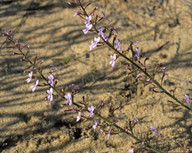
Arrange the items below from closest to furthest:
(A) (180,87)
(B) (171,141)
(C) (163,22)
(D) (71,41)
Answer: (B) (171,141)
(A) (180,87)
(D) (71,41)
(C) (163,22)

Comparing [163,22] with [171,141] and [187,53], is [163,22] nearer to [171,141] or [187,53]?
[187,53]

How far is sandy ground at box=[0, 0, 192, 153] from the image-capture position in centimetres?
275

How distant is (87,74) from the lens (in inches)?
137

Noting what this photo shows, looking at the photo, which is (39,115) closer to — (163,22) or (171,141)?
(171,141)

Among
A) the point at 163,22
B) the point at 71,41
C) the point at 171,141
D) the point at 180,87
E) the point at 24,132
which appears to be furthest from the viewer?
the point at 163,22

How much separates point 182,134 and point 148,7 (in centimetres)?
255

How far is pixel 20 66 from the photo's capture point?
3.55m

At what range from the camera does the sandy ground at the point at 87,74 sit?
9.02 ft

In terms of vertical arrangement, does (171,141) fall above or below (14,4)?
below

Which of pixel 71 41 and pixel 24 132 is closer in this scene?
pixel 24 132

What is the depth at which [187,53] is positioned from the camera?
3.67 m

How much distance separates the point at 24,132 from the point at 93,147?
34.0 inches

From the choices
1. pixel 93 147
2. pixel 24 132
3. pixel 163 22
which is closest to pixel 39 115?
pixel 24 132

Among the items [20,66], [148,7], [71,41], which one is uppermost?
[148,7]
